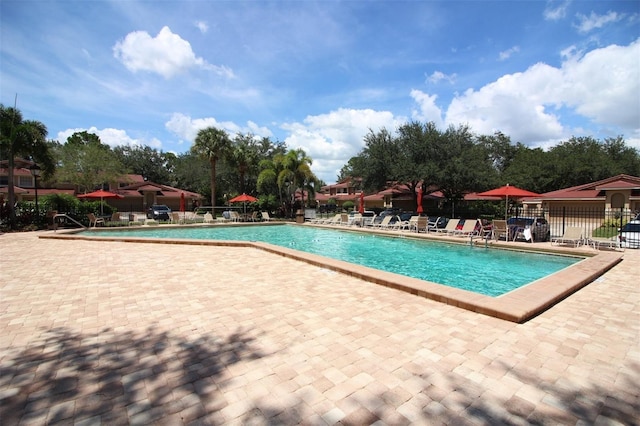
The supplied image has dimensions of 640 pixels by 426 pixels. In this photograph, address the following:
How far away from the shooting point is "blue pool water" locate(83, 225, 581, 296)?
8.45m

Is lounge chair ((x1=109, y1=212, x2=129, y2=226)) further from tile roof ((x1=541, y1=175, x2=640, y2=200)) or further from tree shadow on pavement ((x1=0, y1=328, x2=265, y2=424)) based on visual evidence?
tile roof ((x1=541, y1=175, x2=640, y2=200))

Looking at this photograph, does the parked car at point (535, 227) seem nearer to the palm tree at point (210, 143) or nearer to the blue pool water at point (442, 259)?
the blue pool water at point (442, 259)

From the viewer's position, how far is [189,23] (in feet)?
34.7

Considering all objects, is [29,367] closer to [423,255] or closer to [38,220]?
[423,255]

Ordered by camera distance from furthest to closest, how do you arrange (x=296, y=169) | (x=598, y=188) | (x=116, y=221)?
(x=296, y=169)
(x=598, y=188)
(x=116, y=221)

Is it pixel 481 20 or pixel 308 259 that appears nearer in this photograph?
pixel 308 259

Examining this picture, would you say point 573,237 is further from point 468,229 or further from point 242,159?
point 242,159

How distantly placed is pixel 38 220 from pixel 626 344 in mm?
23892

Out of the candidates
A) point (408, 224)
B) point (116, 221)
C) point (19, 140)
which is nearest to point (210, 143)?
point (116, 221)

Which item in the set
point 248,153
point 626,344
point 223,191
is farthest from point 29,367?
point 223,191

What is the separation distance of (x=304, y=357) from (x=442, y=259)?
8.87 metres

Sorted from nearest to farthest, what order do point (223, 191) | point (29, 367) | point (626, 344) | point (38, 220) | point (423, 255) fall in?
point (29, 367)
point (626, 344)
point (423, 255)
point (38, 220)
point (223, 191)

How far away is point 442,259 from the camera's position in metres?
11.0

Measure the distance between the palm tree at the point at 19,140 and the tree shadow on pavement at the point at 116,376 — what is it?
719 inches
